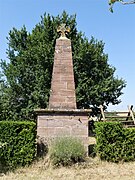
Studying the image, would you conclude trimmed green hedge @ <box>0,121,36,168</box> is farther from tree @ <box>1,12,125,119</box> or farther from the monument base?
tree @ <box>1,12,125,119</box>

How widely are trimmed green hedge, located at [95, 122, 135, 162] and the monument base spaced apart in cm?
56

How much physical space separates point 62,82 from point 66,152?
2790 mm

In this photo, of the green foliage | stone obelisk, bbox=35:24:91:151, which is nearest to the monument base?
stone obelisk, bbox=35:24:91:151

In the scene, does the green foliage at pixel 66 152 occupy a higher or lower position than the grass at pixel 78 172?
higher

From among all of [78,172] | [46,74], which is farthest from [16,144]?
[46,74]

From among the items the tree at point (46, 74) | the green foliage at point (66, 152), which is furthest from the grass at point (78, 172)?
the tree at point (46, 74)

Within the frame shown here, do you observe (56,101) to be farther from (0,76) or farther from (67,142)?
(0,76)

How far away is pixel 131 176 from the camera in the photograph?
6.19 meters

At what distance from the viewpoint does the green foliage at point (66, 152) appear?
7.02 meters

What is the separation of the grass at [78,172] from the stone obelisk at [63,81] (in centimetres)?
205

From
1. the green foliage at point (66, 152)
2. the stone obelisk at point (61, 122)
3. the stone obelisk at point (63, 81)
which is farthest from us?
the stone obelisk at point (63, 81)

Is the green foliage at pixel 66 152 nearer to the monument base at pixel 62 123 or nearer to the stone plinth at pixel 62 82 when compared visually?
the monument base at pixel 62 123

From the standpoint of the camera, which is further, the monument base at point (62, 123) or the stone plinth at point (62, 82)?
the stone plinth at point (62, 82)

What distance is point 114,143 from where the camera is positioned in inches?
307
